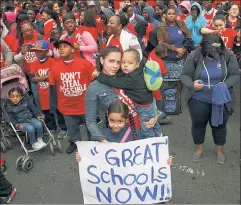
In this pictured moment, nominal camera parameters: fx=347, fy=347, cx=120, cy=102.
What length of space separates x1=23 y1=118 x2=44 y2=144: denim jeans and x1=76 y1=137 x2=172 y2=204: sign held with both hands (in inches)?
79.7

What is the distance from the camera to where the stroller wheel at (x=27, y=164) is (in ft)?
14.4

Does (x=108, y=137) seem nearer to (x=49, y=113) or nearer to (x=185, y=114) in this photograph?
(x=49, y=113)

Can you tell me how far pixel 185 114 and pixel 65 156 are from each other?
2.37 metres

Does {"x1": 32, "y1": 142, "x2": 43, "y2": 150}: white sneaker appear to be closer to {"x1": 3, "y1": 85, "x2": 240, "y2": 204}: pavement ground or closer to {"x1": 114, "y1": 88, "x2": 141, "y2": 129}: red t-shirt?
{"x1": 3, "y1": 85, "x2": 240, "y2": 204}: pavement ground

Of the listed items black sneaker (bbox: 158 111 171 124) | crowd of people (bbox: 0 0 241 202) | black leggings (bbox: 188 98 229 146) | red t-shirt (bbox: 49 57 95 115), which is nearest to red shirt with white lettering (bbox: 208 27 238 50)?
crowd of people (bbox: 0 0 241 202)

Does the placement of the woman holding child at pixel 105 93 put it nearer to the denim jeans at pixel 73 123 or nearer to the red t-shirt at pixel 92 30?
the denim jeans at pixel 73 123

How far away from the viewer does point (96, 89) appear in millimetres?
3043

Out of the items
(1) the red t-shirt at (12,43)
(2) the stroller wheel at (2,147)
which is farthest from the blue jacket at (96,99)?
(1) the red t-shirt at (12,43)

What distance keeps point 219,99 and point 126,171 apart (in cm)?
166

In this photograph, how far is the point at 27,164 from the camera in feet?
14.5

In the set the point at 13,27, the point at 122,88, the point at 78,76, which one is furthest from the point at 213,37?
the point at 13,27

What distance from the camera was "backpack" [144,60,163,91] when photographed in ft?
10.0

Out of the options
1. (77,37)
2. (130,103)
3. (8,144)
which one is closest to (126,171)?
(130,103)

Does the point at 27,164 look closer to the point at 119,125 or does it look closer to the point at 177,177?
the point at 177,177
